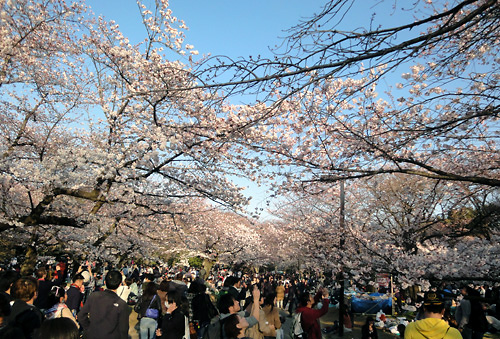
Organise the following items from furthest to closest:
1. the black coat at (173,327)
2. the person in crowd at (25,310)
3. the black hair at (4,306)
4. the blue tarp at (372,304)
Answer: the blue tarp at (372,304) < the black coat at (173,327) < the person in crowd at (25,310) < the black hair at (4,306)

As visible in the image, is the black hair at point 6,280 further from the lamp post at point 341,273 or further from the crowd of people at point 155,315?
the lamp post at point 341,273

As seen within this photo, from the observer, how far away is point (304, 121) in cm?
666

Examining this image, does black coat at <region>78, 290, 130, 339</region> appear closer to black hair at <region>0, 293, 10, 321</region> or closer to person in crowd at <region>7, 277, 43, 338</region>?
person in crowd at <region>7, 277, 43, 338</region>

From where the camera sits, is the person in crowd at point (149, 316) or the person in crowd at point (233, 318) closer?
the person in crowd at point (233, 318)

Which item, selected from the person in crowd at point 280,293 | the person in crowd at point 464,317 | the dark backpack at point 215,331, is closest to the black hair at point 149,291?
the dark backpack at point 215,331

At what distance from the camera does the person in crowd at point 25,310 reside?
3.16 m

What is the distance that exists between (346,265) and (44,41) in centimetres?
1167

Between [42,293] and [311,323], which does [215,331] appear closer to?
[311,323]

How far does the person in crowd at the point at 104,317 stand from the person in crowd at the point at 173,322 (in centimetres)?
50

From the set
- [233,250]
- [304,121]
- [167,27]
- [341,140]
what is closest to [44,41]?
[167,27]

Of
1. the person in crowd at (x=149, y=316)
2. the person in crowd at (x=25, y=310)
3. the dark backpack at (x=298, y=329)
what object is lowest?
the dark backpack at (x=298, y=329)

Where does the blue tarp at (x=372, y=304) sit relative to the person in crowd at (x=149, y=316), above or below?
below

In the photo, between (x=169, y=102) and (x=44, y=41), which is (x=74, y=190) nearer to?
(x=169, y=102)

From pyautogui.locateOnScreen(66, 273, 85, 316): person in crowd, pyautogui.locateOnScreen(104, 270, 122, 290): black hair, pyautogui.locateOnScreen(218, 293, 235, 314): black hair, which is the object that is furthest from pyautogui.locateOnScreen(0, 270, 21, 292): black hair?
pyautogui.locateOnScreen(218, 293, 235, 314): black hair
